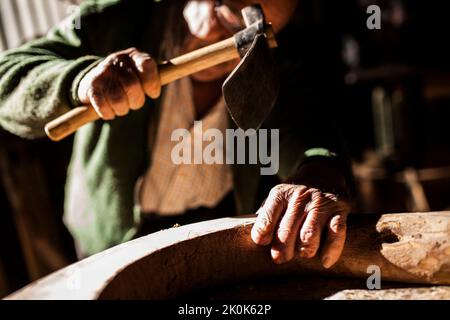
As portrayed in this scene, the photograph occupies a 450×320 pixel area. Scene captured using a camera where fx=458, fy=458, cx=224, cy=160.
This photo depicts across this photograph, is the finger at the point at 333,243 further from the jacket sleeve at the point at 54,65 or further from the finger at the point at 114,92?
the jacket sleeve at the point at 54,65

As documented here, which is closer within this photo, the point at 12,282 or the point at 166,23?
the point at 166,23

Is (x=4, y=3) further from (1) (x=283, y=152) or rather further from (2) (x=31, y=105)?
(1) (x=283, y=152)

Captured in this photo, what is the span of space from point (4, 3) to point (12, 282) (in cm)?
186

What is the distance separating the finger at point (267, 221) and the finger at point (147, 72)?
53 cm

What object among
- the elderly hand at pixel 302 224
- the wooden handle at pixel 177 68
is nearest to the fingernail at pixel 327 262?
the elderly hand at pixel 302 224

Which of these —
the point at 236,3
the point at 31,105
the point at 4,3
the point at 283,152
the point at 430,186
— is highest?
the point at 4,3

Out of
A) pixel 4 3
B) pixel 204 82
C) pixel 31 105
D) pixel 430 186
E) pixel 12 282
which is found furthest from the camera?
pixel 430 186

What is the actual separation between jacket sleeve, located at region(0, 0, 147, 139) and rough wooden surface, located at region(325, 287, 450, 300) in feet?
3.30

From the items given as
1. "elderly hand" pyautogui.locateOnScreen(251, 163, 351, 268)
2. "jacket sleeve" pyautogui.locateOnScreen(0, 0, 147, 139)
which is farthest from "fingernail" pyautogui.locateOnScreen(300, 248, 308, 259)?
"jacket sleeve" pyautogui.locateOnScreen(0, 0, 147, 139)

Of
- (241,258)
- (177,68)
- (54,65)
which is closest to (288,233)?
(241,258)

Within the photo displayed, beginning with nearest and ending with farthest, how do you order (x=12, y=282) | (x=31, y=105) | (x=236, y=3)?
(x=31, y=105), (x=236, y=3), (x=12, y=282)

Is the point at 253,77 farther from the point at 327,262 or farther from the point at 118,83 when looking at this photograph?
→ the point at 327,262
